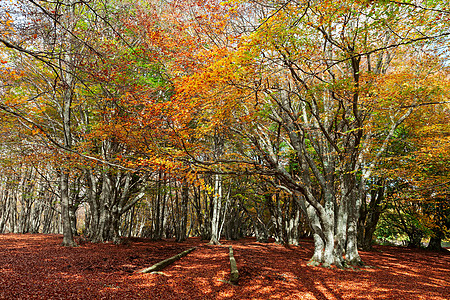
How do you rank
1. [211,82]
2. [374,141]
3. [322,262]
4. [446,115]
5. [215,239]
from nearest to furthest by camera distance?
[211,82] → [322,262] → [374,141] → [446,115] → [215,239]

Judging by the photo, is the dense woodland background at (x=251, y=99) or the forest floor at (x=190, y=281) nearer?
the forest floor at (x=190, y=281)

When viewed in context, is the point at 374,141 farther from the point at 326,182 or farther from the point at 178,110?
the point at 178,110

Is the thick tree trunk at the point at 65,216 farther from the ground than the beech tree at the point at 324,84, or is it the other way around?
the beech tree at the point at 324,84

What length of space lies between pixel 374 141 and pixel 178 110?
8437mm

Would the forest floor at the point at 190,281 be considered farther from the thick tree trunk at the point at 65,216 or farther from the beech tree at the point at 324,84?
the thick tree trunk at the point at 65,216

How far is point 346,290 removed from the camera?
20.3ft

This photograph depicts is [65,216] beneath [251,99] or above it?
beneath

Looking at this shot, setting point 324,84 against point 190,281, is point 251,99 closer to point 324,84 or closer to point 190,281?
point 324,84

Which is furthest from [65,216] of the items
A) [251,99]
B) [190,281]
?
[251,99]

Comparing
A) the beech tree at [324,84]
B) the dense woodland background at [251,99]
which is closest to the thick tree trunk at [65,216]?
the dense woodland background at [251,99]

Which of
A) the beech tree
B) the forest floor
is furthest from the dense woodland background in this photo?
the forest floor

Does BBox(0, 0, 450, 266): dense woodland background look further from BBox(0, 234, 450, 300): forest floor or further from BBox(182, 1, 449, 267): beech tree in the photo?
BBox(0, 234, 450, 300): forest floor

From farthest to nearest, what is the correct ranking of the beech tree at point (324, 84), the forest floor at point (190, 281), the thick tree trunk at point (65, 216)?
the thick tree trunk at point (65, 216), the beech tree at point (324, 84), the forest floor at point (190, 281)

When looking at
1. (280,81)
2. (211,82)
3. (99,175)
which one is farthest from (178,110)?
(99,175)
